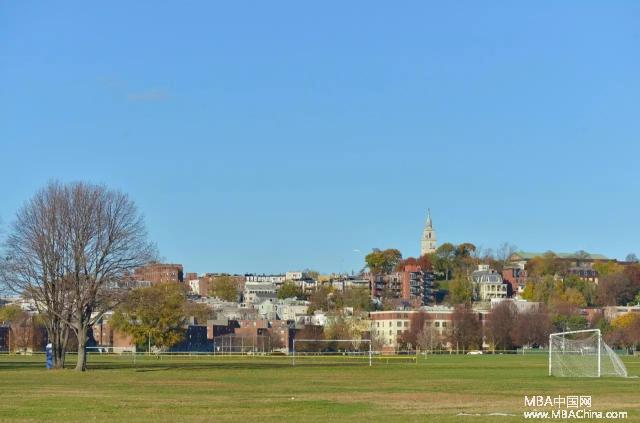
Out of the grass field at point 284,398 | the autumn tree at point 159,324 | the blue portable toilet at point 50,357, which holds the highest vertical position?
the autumn tree at point 159,324

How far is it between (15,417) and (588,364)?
54.2 meters

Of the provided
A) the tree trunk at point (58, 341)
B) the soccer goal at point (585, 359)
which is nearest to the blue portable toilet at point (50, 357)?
the tree trunk at point (58, 341)

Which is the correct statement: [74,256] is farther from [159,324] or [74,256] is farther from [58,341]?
[159,324]

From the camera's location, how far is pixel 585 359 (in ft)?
302

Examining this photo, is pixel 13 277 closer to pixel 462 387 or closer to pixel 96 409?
pixel 462 387

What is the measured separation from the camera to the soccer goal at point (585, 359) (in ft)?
232

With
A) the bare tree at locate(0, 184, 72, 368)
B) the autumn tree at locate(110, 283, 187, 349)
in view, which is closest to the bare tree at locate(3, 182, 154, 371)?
the bare tree at locate(0, 184, 72, 368)

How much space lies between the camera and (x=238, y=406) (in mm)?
40062

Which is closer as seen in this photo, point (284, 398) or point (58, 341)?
point (284, 398)

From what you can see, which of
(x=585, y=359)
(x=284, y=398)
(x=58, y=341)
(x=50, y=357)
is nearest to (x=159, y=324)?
(x=58, y=341)

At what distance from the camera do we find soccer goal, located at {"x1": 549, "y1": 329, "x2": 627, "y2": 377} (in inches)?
2785

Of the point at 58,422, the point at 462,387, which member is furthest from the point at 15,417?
the point at 462,387

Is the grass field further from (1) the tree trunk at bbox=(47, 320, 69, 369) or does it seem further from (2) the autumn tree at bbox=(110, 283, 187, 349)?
(2) the autumn tree at bbox=(110, 283, 187, 349)

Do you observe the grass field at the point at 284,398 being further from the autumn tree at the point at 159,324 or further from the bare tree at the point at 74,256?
the autumn tree at the point at 159,324
